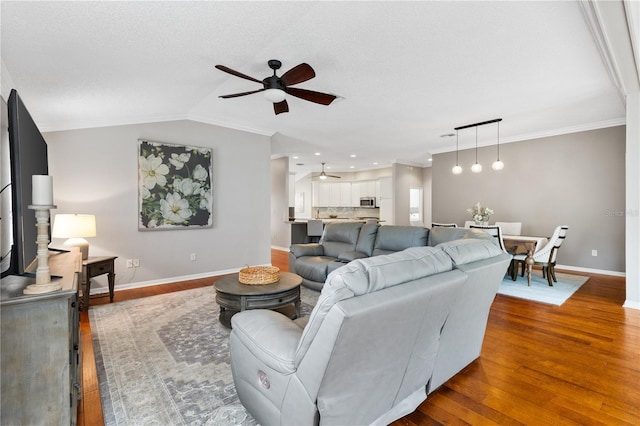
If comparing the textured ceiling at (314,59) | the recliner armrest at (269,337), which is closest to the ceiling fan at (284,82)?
the textured ceiling at (314,59)

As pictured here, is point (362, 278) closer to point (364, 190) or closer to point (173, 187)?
point (173, 187)

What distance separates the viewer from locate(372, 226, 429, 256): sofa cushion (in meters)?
4.11

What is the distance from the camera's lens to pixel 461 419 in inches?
66.4

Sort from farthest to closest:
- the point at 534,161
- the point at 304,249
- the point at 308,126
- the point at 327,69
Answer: the point at 534,161 < the point at 308,126 < the point at 304,249 < the point at 327,69

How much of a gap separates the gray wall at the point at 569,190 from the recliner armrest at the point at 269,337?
20.6 feet

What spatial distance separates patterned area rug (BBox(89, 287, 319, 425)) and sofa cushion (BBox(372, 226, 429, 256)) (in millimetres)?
1379

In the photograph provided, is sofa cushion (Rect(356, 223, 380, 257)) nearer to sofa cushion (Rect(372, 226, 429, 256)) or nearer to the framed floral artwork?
sofa cushion (Rect(372, 226, 429, 256))

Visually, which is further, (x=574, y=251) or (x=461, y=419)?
(x=574, y=251)

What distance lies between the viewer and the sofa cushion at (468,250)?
5.81 feet

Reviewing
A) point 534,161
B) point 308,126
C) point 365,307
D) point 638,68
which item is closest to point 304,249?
point 308,126

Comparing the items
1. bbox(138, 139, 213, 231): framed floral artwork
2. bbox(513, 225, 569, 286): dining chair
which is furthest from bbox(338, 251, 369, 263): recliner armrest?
bbox(513, 225, 569, 286): dining chair

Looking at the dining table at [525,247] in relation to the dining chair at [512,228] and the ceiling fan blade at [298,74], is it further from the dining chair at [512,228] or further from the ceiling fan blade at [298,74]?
the ceiling fan blade at [298,74]

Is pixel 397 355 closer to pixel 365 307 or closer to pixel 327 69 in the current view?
pixel 365 307

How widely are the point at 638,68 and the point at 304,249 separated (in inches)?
165
